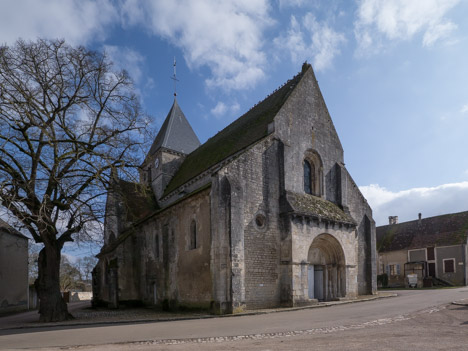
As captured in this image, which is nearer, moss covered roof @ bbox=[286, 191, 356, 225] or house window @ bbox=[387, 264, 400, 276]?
moss covered roof @ bbox=[286, 191, 356, 225]

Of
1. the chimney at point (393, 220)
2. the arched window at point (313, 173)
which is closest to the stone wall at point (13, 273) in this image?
the arched window at point (313, 173)

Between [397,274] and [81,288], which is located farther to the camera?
[81,288]

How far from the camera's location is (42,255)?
55.7ft

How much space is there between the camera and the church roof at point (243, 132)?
20422 millimetres

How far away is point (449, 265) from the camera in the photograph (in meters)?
35.7

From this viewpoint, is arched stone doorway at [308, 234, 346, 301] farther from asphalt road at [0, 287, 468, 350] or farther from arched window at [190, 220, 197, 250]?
asphalt road at [0, 287, 468, 350]

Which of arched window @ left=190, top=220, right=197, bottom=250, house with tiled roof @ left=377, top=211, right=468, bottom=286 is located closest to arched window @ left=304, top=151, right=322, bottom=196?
arched window @ left=190, top=220, right=197, bottom=250

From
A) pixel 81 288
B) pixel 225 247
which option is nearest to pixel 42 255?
pixel 225 247

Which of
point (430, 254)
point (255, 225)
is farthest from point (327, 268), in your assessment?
point (430, 254)

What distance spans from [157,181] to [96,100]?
14011 mm

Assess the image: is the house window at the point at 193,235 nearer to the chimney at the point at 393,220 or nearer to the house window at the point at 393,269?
the house window at the point at 393,269

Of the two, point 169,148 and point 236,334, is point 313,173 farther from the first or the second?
point 169,148

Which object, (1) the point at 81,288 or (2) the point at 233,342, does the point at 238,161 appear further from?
(1) the point at 81,288

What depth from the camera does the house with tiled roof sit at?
1385 inches
